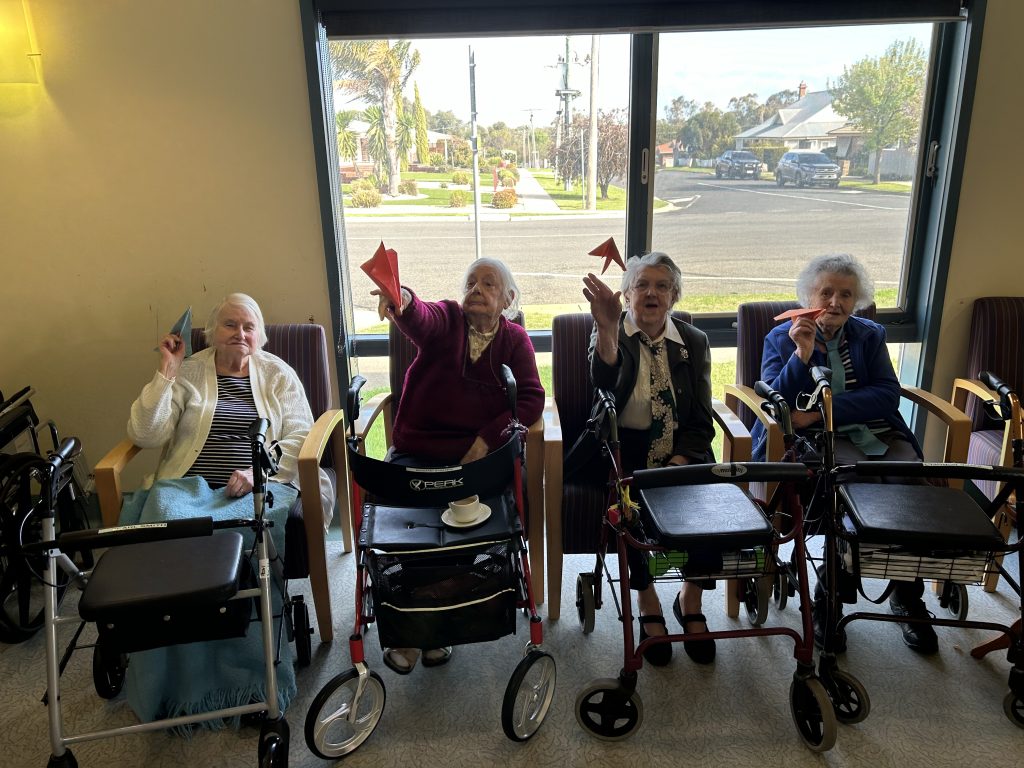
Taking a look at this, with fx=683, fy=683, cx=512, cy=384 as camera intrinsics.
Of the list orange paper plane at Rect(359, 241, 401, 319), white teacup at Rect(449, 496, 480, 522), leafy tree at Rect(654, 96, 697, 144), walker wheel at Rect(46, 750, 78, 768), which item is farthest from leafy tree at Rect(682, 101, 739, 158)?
walker wheel at Rect(46, 750, 78, 768)

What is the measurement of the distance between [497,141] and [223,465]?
1617 mm

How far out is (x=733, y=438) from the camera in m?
2.15

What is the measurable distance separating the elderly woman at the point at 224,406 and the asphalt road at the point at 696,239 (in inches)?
26.3

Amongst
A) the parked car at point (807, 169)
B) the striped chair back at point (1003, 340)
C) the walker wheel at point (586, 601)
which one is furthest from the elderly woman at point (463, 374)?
the striped chair back at point (1003, 340)

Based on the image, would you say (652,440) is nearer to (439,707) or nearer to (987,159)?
(439,707)

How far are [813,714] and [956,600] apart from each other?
869 millimetres

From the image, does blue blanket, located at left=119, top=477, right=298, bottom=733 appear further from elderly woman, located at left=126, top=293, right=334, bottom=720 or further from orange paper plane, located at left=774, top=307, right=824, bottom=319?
orange paper plane, located at left=774, top=307, right=824, bottom=319

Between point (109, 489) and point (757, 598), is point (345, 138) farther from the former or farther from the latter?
point (757, 598)

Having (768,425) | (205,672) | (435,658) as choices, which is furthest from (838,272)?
(205,672)

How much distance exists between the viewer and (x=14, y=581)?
2326 millimetres

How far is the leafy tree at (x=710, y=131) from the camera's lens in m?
2.73

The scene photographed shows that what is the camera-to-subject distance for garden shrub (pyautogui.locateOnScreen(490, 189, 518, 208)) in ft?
9.29

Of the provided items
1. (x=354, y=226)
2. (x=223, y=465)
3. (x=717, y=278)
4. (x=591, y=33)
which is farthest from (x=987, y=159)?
(x=223, y=465)

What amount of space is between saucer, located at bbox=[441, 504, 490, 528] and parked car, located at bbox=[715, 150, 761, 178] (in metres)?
1.77
